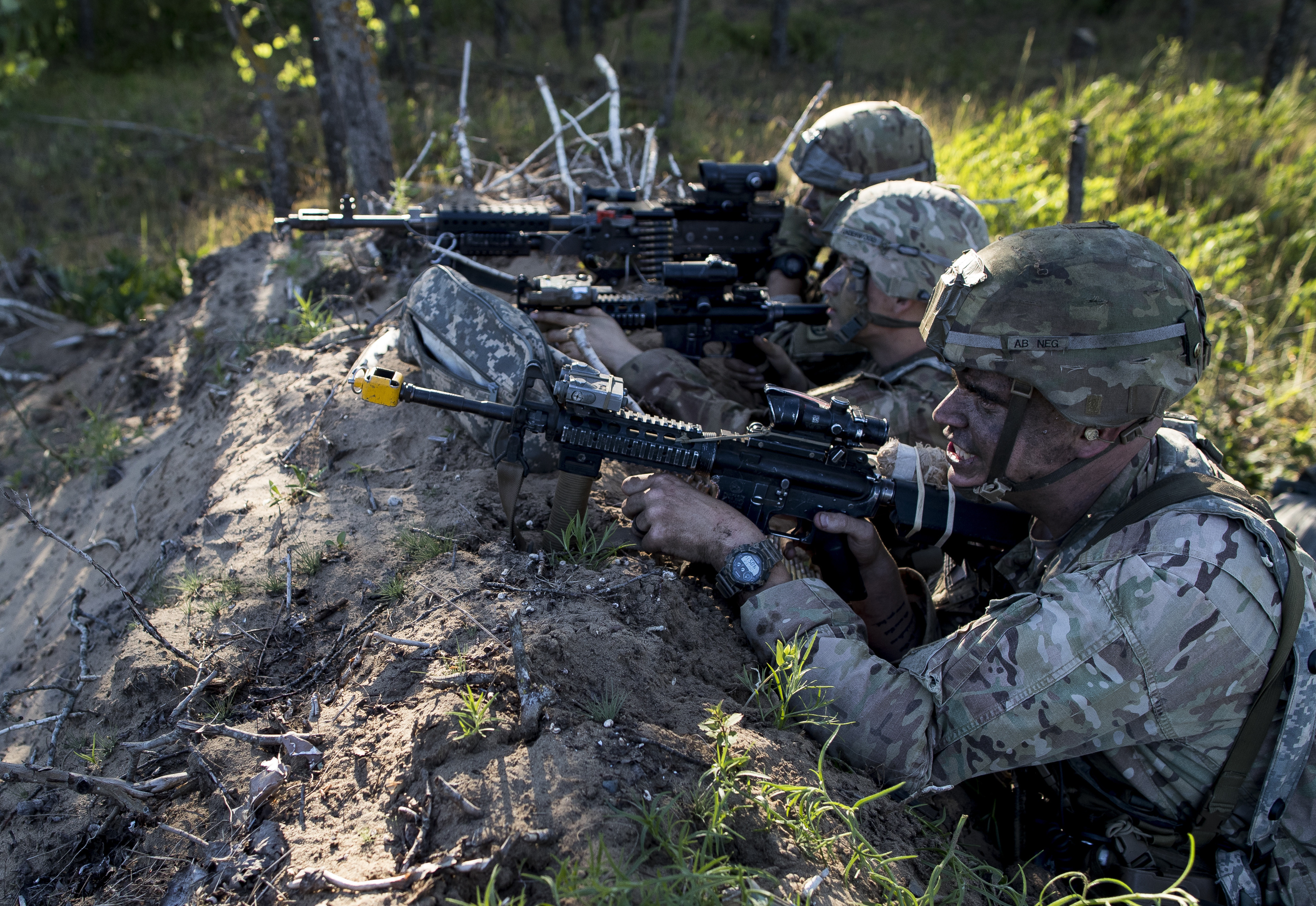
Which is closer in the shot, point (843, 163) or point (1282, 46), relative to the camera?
point (843, 163)

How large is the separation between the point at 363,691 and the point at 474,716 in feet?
1.50

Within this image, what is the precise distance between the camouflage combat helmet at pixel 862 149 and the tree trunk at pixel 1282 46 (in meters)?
7.23

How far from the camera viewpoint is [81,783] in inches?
78.6

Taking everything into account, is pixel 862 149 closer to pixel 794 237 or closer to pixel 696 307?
pixel 794 237

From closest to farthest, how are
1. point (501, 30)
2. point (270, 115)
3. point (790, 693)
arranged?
point (790, 693)
point (270, 115)
point (501, 30)

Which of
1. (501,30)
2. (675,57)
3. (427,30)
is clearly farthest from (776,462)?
(501,30)

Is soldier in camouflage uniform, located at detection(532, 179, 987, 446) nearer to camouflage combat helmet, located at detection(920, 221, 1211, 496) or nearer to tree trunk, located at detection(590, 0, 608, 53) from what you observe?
camouflage combat helmet, located at detection(920, 221, 1211, 496)

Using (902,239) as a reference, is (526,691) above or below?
below

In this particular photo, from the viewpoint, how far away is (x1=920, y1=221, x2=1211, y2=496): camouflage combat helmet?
2.33 m

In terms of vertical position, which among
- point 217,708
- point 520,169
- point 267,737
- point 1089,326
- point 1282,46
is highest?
point 1282,46

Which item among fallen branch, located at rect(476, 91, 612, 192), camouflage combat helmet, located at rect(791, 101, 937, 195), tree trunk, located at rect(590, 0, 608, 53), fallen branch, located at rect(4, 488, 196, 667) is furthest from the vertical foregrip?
tree trunk, located at rect(590, 0, 608, 53)

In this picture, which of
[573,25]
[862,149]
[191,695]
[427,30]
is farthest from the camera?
[573,25]

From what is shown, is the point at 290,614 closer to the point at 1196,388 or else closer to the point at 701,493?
the point at 701,493

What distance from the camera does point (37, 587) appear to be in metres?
4.02
